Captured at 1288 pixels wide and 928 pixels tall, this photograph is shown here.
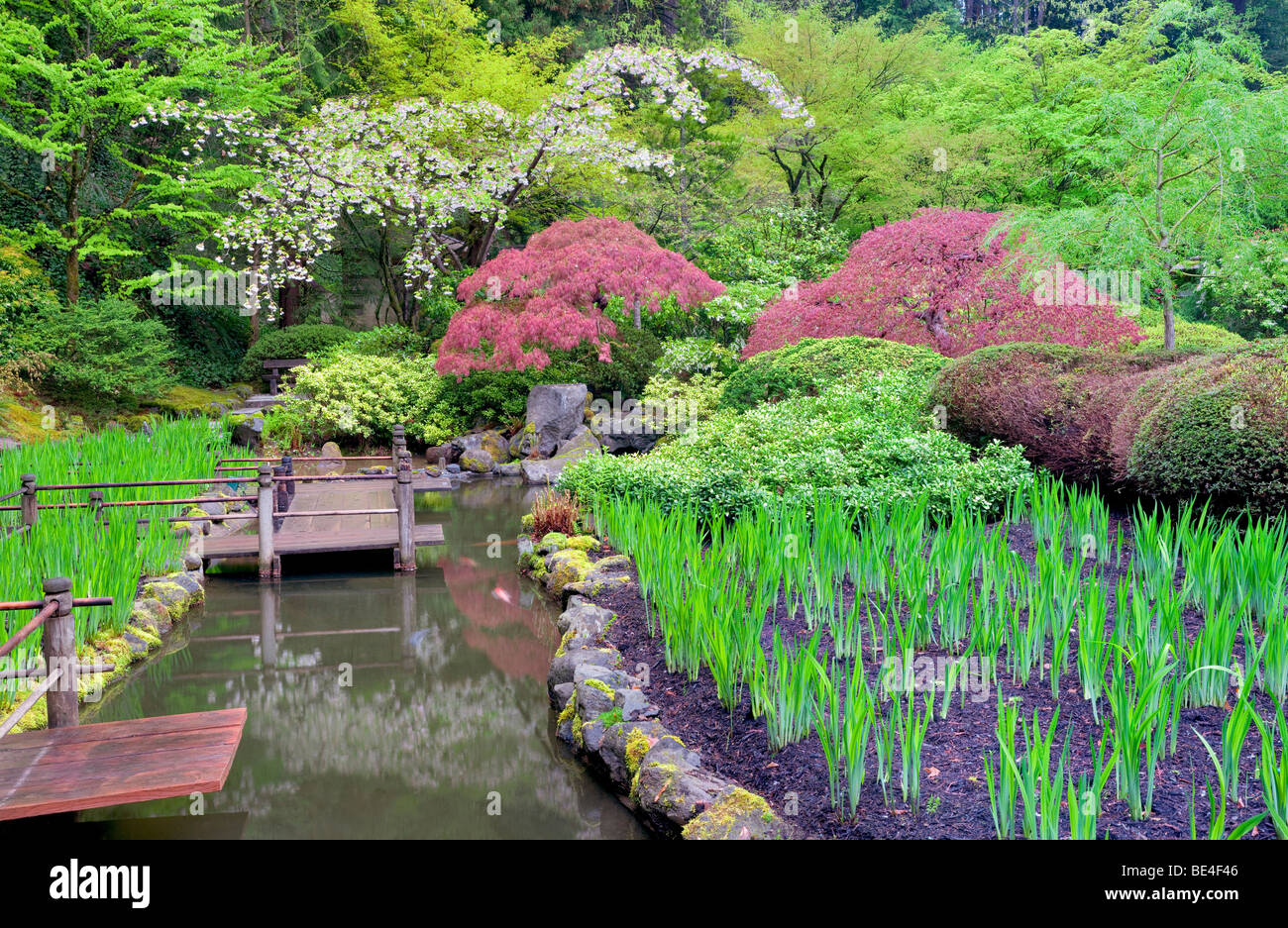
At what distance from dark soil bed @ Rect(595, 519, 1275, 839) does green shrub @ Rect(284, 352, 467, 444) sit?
11.5m

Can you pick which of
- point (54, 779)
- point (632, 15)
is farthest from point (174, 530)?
point (632, 15)

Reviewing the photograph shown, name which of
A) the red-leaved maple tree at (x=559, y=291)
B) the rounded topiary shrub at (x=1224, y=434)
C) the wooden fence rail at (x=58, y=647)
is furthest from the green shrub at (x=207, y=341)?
the rounded topiary shrub at (x=1224, y=434)

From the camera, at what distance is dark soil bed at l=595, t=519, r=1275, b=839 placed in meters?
2.93

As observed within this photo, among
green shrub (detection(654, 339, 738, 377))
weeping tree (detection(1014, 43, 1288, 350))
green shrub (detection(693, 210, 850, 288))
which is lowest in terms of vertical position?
green shrub (detection(654, 339, 738, 377))

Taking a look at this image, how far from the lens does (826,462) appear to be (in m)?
7.42

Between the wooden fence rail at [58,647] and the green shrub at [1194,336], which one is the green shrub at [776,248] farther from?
the wooden fence rail at [58,647]

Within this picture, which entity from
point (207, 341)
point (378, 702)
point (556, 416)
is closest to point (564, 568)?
point (378, 702)

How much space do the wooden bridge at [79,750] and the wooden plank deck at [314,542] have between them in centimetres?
388

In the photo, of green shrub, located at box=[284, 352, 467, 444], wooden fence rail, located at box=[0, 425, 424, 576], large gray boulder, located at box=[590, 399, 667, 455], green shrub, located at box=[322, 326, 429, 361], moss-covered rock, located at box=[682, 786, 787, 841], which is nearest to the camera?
moss-covered rock, located at box=[682, 786, 787, 841]

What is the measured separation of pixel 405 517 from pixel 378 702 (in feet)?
10.0

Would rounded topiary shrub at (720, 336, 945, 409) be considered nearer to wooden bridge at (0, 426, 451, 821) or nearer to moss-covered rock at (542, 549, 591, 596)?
moss-covered rock at (542, 549, 591, 596)

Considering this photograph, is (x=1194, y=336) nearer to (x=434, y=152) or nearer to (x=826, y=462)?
(x=826, y=462)

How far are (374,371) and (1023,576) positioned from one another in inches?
516

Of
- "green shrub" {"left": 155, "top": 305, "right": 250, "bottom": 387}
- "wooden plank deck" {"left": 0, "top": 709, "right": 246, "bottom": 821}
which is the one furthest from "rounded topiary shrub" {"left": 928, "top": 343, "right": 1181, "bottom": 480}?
"green shrub" {"left": 155, "top": 305, "right": 250, "bottom": 387}
